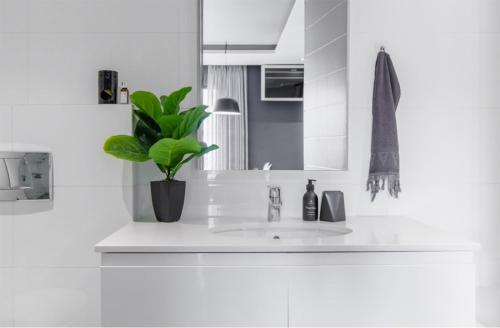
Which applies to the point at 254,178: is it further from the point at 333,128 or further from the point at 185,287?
the point at 185,287

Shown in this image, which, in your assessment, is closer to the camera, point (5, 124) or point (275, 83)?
point (5, 124)

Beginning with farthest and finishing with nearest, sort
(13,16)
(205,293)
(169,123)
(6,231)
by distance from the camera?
(13,16)
(6,231)
(169,123)
(205,293)

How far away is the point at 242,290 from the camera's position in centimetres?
129

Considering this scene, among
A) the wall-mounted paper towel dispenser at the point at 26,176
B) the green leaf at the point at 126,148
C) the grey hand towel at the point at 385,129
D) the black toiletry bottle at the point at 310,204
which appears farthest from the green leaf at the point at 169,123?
the grey hand towel at the point at 385,129

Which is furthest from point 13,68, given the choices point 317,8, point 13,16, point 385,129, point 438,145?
point 438,145

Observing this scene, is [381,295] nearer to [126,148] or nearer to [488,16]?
[126,148]

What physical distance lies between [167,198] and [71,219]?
15.6 inches

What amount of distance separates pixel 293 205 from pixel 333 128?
376 millimetres

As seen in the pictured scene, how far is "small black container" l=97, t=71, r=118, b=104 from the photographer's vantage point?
1.70 metres

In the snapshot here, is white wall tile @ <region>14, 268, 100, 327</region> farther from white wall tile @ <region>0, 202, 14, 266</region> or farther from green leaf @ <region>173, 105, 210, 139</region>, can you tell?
green leaf @ <region>173, 105, 210, 139</region>

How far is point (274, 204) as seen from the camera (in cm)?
171

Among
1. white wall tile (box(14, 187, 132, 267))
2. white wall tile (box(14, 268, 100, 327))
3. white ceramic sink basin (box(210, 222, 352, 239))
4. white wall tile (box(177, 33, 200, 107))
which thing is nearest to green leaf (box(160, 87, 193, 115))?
white wall tile (box(177, 33, 200, 107))

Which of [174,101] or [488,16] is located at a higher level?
[488,16]

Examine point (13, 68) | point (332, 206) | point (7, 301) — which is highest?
point (13, 68)
